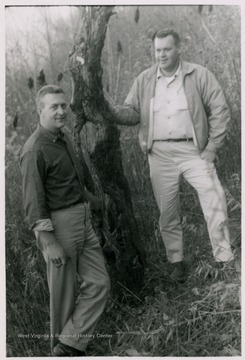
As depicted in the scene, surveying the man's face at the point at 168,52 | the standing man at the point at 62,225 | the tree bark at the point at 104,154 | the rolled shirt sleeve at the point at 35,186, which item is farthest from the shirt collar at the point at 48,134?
the man's face at the point at 168,52

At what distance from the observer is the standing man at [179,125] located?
338 centimetres

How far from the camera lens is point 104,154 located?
3.46 m

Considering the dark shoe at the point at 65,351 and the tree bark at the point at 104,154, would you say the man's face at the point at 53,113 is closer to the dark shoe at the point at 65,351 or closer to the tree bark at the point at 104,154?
the tree bark at the point at 104,154

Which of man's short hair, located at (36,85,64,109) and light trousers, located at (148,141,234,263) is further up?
man's short hair, located at (36,85,64,109)

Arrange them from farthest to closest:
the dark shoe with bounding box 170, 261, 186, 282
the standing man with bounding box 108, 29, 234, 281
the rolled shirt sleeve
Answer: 1. the dark shoe with bounding box 170, 261, 186, 282
2. the standing man with bounding box 108, 29, 234, 281
3. the rolled shirt sleeve

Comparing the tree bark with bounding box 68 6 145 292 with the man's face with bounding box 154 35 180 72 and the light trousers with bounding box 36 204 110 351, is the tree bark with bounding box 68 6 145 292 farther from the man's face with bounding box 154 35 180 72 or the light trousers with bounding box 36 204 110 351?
the man's face with bounding box 154 35 180 72

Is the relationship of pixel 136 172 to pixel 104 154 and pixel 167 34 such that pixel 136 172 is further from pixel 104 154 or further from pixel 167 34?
pixel 167 34

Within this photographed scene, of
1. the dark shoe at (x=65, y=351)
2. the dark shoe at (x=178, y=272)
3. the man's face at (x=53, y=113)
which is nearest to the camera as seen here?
the man's face at (x=53, y=113)

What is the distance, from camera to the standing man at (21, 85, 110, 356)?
2977mm

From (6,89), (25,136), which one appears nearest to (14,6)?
(6,89)

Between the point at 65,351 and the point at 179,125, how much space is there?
1697 millimetres

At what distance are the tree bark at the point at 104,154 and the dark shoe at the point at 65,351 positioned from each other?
1.75ft

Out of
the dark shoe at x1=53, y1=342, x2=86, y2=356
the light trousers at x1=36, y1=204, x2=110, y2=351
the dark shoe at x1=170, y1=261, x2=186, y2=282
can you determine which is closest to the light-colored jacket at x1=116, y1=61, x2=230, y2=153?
the light trousers at x1=36, y1=204, x2=110, y2=351

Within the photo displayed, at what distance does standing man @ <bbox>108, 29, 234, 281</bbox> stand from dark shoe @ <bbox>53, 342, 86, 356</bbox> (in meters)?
1.12
